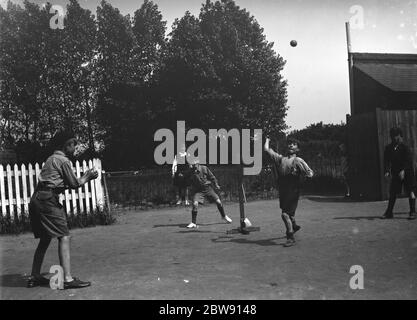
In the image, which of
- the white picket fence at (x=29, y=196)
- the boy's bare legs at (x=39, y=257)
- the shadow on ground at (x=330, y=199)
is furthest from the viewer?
the shadow on ground at (x=330, y=199)

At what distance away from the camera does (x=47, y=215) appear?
4922 millimetres

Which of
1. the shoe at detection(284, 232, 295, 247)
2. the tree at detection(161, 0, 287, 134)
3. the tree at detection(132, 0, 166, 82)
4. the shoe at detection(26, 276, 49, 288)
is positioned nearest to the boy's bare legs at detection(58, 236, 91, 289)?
the shoe at detection(26, 276, 49, 288)

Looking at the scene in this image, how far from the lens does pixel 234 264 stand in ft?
18.7

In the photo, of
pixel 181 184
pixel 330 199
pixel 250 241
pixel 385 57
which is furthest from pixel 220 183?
pixel 385 57

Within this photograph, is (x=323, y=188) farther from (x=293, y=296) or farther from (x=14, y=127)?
(x=14, y=127)

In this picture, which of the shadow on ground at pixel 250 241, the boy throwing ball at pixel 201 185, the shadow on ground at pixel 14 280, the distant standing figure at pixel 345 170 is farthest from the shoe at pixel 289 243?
the distant standing figure at pixel 345 170

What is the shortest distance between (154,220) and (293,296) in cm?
718

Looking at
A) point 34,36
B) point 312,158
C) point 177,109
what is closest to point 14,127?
point 34,36

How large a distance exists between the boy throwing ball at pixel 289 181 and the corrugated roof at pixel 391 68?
39.9 ft

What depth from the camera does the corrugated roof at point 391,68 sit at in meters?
17.7

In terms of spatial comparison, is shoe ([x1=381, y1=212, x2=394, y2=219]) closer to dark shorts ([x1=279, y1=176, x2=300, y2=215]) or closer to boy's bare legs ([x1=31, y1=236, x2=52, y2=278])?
dark shorts ([x1=279, y1=176, x2=300, y2=215])

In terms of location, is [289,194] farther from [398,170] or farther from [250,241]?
[398,170]

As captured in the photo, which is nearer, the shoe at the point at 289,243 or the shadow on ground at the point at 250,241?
the shoe at the point at 289,243

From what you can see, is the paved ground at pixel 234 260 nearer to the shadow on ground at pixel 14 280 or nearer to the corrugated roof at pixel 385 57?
the shadow on ground at pixel 14 280
